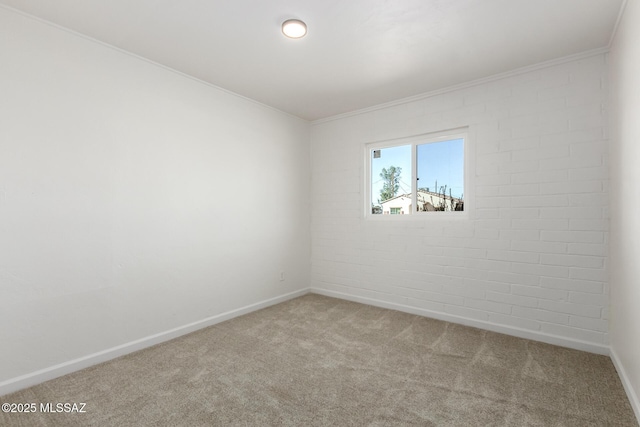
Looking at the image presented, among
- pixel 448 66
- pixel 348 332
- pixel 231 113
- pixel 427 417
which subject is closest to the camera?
pixel 427 417

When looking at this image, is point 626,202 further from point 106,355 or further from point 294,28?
point 106,355

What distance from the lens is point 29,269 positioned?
2.20 meters

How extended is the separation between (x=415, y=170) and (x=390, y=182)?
0.39 m

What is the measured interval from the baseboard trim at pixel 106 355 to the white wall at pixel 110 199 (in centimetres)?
3

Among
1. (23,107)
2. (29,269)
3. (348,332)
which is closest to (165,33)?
(23,107)

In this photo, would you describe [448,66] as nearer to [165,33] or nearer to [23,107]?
[165,33]

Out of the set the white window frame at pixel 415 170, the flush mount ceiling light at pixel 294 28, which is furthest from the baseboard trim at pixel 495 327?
the flush mount ceiling light at pixel 294 28

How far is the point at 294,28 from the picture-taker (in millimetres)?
2328

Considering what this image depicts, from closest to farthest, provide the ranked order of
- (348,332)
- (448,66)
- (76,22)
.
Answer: (76,22) < (448,66) < (348,332)

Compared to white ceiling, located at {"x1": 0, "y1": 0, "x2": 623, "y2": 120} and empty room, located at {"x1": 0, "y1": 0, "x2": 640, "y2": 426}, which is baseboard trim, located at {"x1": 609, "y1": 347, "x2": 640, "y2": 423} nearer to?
empty room, located at {"x1": 0, "y1": 0, "x2": 640, "y2": 426}

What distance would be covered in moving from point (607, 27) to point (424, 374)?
3.07 meters

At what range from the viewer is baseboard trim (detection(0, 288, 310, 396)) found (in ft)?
7.02

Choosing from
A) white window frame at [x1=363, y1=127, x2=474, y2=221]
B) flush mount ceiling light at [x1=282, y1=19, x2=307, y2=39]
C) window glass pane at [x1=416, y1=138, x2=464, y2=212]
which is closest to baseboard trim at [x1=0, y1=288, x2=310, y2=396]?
white window frame at [x1=363, y1=127, x2=474, y2=221]

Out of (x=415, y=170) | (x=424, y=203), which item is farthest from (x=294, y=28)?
(x=424, y=203)
